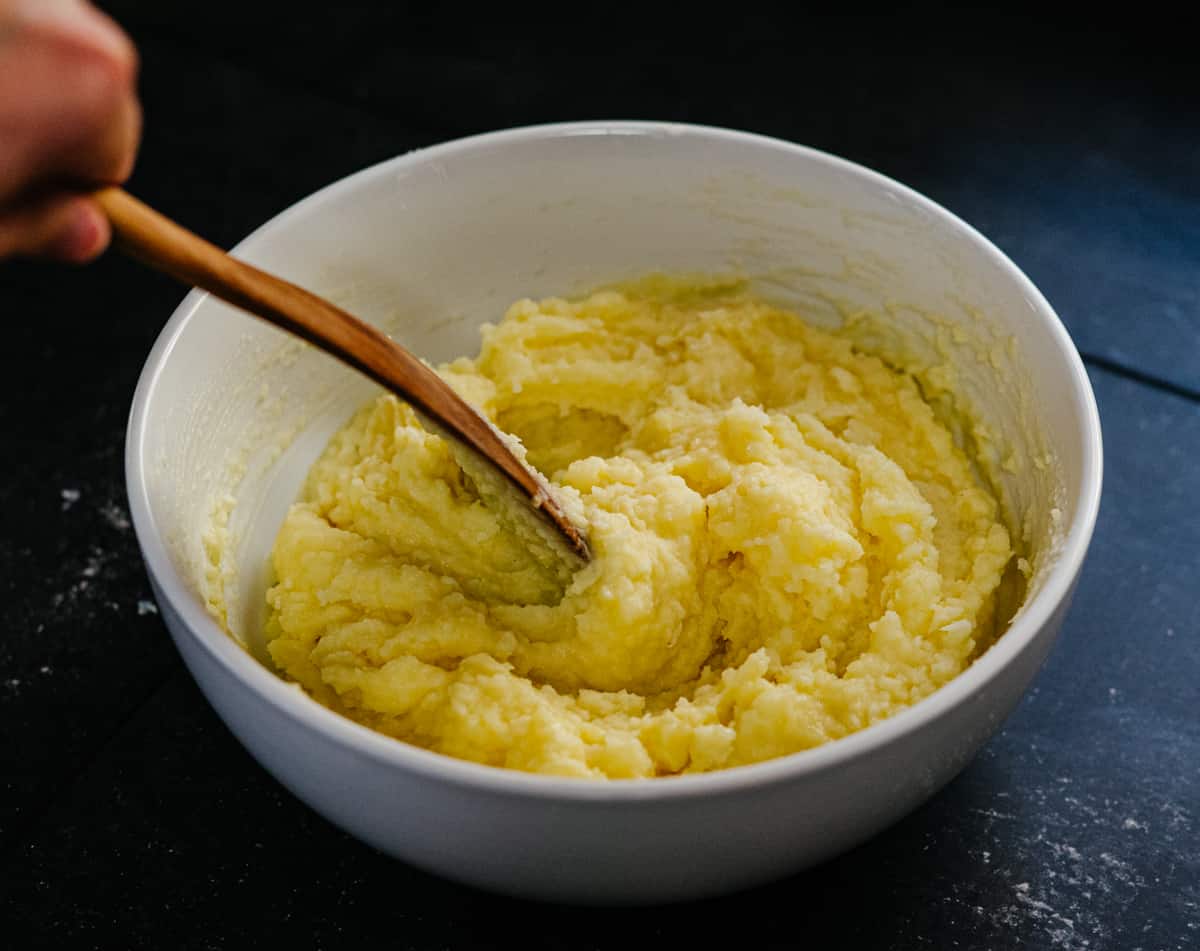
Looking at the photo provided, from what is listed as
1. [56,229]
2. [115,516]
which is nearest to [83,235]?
[56,229]

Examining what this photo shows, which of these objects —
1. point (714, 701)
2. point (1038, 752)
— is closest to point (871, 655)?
point (714, 701)

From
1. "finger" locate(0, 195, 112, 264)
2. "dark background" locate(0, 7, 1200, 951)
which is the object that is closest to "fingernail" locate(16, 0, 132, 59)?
"finger" locate(0, 195, 112, 264)

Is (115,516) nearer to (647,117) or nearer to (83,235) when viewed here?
(83,235)

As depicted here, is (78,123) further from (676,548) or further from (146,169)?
(146,169)

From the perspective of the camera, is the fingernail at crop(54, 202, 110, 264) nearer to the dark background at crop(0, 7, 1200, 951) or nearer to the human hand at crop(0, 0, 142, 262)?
the human hand at crop(0, 0, 142, 262)

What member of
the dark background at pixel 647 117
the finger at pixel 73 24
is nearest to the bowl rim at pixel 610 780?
the dark background at pixel 647 117

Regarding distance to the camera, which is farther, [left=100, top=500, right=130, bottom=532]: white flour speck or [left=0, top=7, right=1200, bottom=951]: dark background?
[left=100, top=500, right=130, bottom=532]: white flour speck

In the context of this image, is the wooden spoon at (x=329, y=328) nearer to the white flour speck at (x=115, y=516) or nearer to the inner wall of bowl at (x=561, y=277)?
the inner wall of bowl at (x=561, y=277)
